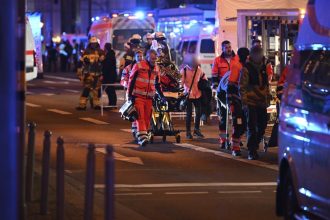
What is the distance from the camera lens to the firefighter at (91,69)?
25.2 meters

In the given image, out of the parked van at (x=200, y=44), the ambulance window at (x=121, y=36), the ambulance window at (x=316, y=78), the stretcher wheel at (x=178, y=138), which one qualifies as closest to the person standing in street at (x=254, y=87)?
the stretcher wheel at (x=178, y=138)

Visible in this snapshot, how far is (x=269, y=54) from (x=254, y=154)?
5785 mm

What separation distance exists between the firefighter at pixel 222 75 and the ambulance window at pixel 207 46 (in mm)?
14707

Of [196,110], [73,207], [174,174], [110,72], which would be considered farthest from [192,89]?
[73,207]

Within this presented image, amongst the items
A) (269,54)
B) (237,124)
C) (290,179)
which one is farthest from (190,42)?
(290,179)

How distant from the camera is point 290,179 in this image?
9.23 m

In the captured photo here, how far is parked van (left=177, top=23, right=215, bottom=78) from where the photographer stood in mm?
32125

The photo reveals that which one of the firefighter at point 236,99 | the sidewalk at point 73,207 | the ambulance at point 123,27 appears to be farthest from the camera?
the ambulance at point 123,27

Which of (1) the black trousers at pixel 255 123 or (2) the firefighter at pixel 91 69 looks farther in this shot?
(2) the firefighter at pixel 91 69

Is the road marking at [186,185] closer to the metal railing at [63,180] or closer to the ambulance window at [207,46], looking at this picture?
the metal railing at [63,180]

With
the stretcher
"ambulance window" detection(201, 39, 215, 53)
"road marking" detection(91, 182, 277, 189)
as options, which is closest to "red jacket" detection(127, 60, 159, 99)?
the stretcher

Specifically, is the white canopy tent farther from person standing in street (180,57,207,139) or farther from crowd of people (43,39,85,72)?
crowd of people (43,39,85,72)

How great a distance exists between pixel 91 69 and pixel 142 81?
859 cm

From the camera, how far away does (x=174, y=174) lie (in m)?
13.7
